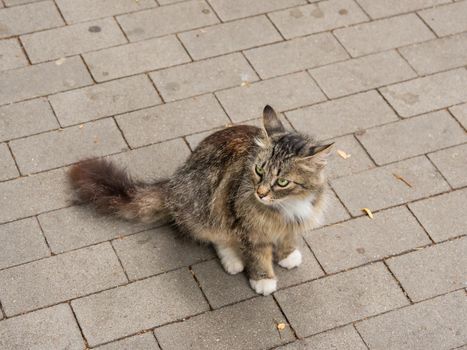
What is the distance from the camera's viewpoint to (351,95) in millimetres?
6316

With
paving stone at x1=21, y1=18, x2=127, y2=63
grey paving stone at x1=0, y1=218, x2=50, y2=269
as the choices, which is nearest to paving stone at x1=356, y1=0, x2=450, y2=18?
paving stone at x1=21, y1=18, x2=127, y2=63

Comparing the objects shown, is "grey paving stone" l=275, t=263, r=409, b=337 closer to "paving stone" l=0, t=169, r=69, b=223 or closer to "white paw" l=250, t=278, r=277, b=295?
"white paw" l=250, t=278, r=277, b=295

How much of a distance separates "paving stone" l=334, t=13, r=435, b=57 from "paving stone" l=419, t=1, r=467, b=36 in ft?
0.29

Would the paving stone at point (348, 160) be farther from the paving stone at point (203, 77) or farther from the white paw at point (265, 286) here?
the white paw at point (265, 286)

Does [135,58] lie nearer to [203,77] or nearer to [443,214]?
[203,77]

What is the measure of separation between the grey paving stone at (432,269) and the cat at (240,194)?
27.6 inches

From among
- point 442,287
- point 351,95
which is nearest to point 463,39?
point 351,95

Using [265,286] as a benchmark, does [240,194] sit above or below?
above

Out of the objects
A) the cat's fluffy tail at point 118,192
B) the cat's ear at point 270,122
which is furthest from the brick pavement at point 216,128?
the cat's ear at point 270,122

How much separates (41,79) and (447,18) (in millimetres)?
3553

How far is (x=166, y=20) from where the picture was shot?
680 centimetres

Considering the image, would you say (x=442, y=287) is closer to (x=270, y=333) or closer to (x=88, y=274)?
(x=270, y=333)

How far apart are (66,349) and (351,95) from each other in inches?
119

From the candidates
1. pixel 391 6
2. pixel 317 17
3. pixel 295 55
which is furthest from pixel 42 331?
pixel 391 6
